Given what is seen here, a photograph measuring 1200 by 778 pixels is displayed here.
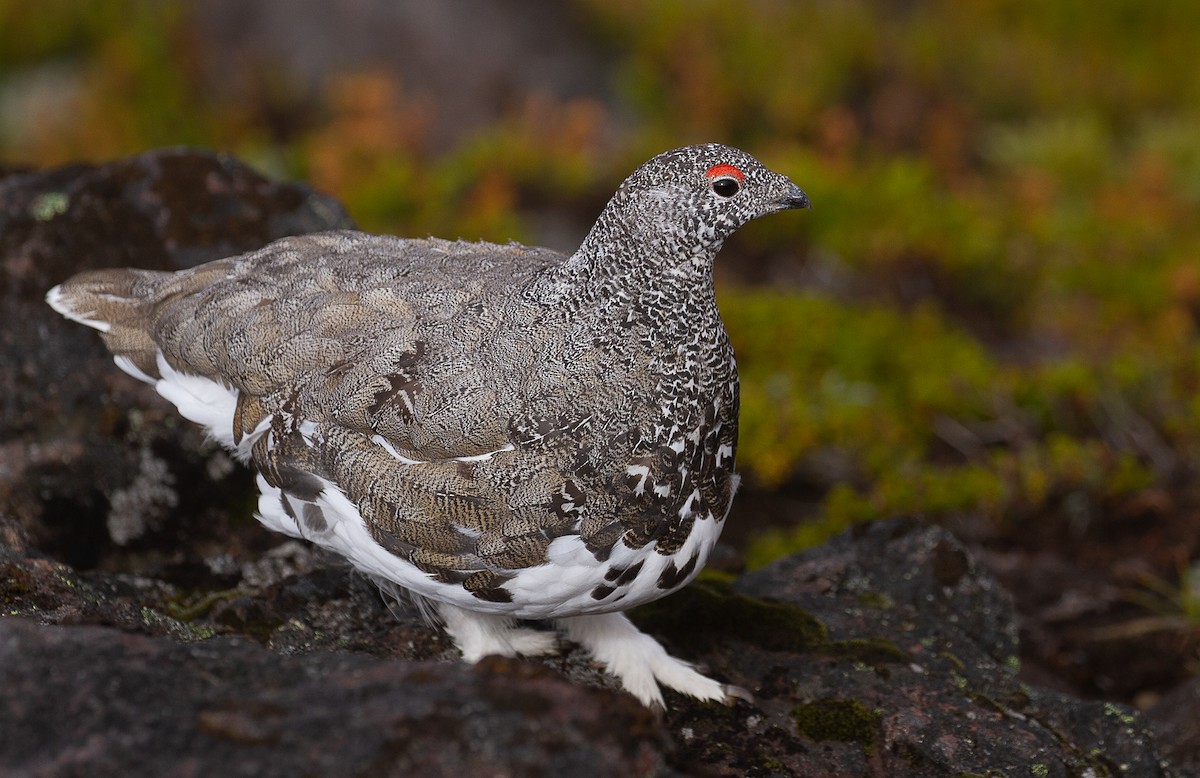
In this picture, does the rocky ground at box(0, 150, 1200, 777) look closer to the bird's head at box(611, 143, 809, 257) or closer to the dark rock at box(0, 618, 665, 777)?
the dark rock at box(0, 618, 665, 777)

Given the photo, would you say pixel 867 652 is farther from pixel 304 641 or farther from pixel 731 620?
pixel 304 641

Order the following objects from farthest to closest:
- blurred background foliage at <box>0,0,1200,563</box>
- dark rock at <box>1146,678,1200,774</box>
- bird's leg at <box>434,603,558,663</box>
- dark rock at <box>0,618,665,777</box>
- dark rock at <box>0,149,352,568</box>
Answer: blurred background foliage at <box>0,0,1200,563</box>
dark rock at <box>0,149,352,568</box>
dark rock at <box>1146,678,1200,774</box>
bird's leg at <box>434,603,558,663</box>
dark rock at <box>0,618,665,777</box>

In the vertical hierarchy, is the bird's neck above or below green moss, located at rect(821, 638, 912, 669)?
above

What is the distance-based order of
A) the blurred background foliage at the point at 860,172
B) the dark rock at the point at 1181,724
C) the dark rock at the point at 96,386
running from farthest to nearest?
the blurred background foliage at the point at 860,172
the dark rock at the point at 96,386
the dark rock at the point at 1181,724

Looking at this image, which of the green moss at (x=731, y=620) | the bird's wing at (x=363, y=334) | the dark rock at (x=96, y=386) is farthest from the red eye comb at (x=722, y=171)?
the dark rock at (x=96, y=386)

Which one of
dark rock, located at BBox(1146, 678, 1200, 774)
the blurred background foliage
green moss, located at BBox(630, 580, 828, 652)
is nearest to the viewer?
green moss, located at BBox(630, 580, 828, 652)

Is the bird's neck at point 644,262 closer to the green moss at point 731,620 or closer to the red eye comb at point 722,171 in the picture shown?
the red eye comb at point 722,171

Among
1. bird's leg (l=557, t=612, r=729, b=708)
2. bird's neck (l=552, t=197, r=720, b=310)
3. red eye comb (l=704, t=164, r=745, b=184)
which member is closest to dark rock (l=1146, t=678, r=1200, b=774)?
bird's leg (l=557, t=612, r=729, b=708)

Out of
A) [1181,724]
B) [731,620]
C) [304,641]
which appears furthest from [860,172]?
[304,641]
